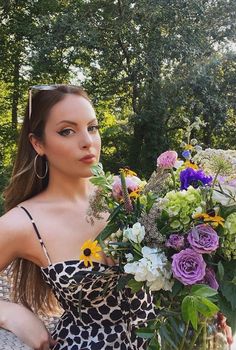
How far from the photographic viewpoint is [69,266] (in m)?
1.29

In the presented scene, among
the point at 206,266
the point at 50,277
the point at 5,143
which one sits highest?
the point at 206,266

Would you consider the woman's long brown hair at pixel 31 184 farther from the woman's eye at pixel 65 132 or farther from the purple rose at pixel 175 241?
the purple rose at pixel 175 241

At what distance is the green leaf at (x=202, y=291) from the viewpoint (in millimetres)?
882

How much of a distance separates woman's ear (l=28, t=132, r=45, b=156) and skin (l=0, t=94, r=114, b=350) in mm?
25

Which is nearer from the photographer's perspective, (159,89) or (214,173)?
(214,173)

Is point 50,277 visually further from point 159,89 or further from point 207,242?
point 159,89

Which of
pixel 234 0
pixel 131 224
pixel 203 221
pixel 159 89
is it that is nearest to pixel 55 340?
pixel 131 224

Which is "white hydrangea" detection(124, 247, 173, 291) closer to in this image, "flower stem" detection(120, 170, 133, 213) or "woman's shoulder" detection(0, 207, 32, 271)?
"flower stem" detection(120, 170, 133, 213)

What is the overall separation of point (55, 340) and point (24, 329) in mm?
140

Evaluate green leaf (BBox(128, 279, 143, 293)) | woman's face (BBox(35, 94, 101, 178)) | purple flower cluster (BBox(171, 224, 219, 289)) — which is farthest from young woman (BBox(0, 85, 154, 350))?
purple flower cluster (BBox(171, 224, 219, 289))

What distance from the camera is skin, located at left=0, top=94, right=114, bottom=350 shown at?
4.32 ft

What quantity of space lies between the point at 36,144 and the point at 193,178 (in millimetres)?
597

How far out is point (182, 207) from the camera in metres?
0.96

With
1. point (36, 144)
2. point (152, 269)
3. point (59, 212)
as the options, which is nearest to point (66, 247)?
point (59, 212)
